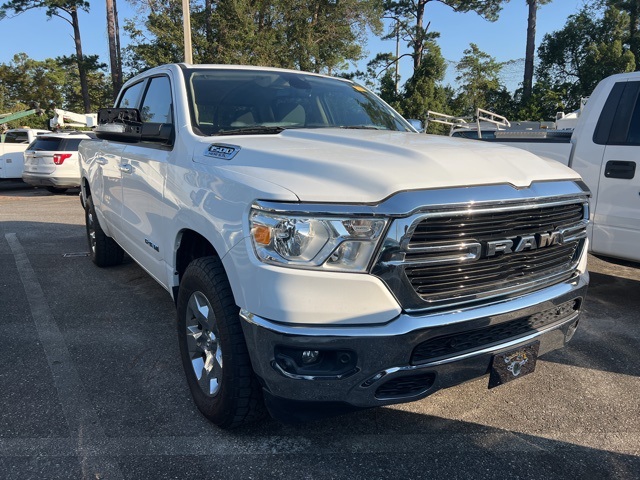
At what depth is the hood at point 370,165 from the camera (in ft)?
6.98

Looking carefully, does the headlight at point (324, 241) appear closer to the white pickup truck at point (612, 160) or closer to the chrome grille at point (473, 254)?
the chrome grille at point (473, 254)

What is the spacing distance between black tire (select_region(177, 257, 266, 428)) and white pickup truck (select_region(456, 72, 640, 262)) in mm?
3457

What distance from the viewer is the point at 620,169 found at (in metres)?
4.36

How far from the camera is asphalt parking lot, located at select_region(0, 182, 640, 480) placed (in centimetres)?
246

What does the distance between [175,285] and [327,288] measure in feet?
4.88

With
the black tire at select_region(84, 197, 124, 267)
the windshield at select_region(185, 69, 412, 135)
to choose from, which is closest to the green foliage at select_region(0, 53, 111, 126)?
the black tire at select_region(84, 197, 124, 267)

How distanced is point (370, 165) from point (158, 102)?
2.28 meters

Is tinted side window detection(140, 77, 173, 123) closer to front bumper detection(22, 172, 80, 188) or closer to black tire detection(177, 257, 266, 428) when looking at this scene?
black tire detection(177, 257, 266, 428)

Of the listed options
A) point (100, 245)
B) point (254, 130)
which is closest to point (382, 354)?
point (254, 130)

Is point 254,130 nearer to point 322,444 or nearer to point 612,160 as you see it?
point 322,444

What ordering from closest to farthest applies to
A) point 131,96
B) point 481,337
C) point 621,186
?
point 481,337 < point 621,186 < point 131,96

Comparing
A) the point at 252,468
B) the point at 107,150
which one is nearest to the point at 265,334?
the point at 252,468

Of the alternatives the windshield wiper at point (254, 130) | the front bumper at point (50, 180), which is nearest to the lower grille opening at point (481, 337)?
the windshield wiper at point (254, 130)

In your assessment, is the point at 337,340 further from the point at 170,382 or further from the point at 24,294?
the point at 24,294
